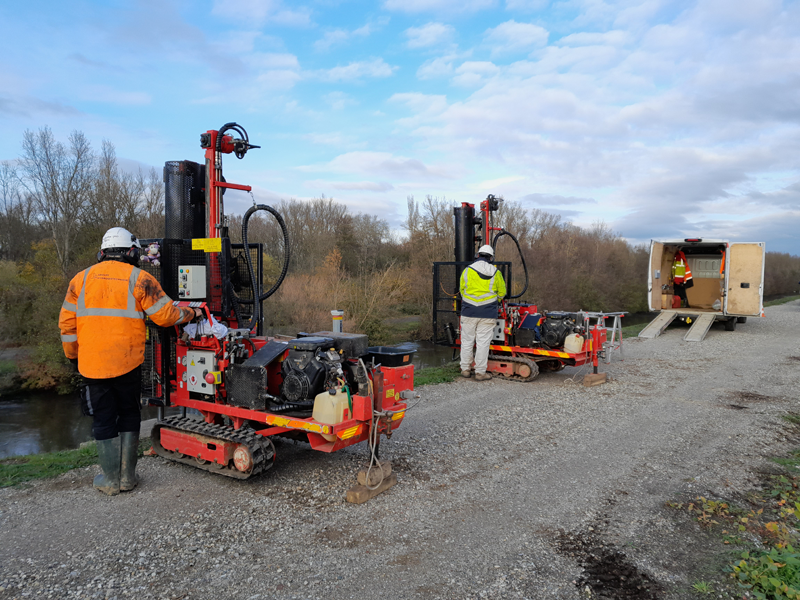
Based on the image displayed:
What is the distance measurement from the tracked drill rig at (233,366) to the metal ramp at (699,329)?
12626 millimetres

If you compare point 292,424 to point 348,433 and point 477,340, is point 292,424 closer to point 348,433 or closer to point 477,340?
point 348,433

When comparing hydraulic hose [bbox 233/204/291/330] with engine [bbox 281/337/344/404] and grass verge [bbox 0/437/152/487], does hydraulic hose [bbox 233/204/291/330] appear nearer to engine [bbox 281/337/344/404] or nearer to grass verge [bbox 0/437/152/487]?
engine [bbox 281/337/344/404]

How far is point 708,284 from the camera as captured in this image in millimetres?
18312

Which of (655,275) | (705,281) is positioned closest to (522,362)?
(655,275)

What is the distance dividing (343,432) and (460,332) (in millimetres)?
5832

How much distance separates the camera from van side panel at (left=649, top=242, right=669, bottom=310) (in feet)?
55.1

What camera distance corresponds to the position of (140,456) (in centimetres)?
532

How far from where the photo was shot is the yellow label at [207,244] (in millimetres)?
5383

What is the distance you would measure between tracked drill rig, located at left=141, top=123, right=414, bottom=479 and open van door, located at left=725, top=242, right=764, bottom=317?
48.2 feet

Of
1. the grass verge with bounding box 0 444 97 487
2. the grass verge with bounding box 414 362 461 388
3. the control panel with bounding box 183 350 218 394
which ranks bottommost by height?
the grass verge with bounding box 0 444 97 487

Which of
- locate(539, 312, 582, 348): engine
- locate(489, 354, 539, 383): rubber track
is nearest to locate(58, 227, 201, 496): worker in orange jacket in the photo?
locate(489, 354, 539, 383): rubber track

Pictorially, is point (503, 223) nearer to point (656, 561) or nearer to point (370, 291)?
point (370, 291)

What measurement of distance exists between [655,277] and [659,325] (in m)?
1.73

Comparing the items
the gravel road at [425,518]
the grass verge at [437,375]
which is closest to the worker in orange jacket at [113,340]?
the gravel road at [425,518]
